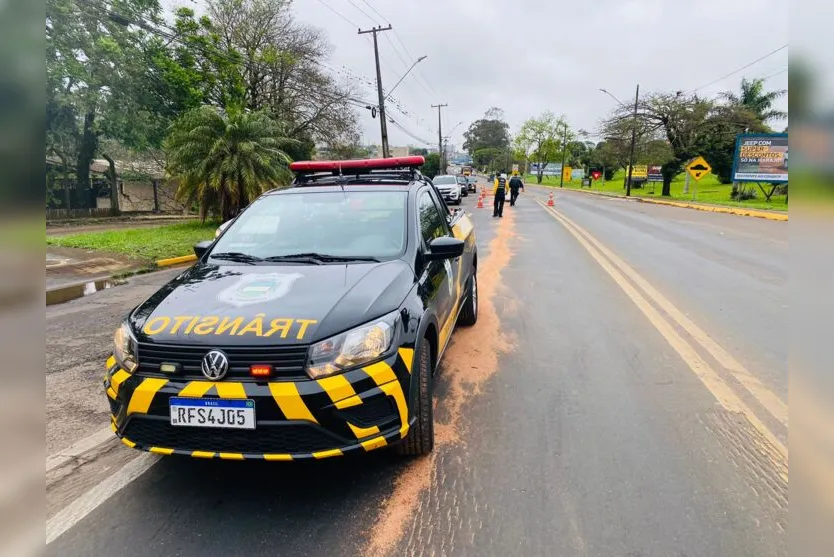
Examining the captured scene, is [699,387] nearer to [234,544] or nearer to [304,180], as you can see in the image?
[234,544]

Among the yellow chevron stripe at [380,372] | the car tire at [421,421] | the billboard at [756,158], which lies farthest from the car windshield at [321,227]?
the billboard at [756,158]

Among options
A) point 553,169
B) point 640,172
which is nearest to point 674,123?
point 640,172

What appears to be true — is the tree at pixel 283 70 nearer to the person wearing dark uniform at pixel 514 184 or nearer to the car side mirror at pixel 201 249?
the person wearing dark uniform at pixel 514 184

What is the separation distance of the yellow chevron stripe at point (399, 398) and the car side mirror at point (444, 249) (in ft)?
4.02

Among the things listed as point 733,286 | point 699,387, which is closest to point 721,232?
point 733,286

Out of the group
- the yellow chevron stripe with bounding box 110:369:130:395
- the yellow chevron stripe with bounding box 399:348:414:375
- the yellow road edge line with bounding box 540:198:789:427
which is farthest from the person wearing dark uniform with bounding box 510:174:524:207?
the yellow chevron stripe with bounding box 110:369:130:395

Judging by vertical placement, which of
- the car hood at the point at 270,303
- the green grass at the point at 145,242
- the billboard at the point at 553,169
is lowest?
the green grass at the point at 145,242

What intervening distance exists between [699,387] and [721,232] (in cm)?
1256

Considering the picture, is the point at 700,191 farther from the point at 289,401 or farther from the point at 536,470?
the point at 289,401

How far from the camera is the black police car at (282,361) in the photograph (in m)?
2.39

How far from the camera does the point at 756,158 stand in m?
27.3

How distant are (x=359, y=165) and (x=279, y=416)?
2.96 metres

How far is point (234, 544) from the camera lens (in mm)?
2309
